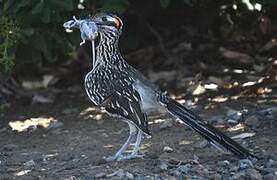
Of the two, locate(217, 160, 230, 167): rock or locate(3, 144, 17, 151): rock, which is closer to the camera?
locate(217, 160, 230, 167): rock

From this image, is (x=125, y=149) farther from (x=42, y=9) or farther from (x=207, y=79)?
(x=207, y=79)

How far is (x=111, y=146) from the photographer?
21.8 feet

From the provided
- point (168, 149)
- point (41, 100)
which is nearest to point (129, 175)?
point (168, 149)

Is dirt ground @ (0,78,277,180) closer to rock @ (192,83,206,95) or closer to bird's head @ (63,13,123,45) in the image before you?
rock @ (192,83,206,95)

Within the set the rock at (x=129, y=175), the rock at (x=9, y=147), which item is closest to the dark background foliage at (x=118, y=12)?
the rock at (x=9, y=147)

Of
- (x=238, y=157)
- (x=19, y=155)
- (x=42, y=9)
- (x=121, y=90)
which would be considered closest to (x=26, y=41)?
(x=42, y=9)

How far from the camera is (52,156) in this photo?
647 centimetres

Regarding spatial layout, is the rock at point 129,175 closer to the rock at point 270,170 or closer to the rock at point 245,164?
the rock at point 245,164

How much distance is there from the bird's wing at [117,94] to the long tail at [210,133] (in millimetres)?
305

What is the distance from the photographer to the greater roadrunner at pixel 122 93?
18.8ft

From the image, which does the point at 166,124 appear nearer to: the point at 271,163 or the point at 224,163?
the point at 224,163

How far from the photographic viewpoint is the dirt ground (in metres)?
5.57

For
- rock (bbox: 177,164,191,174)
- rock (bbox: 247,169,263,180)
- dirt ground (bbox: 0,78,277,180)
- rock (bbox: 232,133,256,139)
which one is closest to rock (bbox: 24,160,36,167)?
dirt ground (bbox: 0,78,277,180)

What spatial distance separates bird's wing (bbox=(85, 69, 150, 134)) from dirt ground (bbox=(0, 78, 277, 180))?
40 cm
